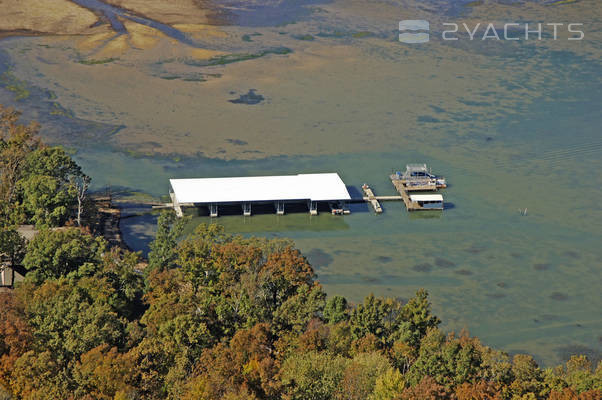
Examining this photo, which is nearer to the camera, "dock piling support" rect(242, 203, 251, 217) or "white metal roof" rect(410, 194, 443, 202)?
"dock piling support" rect(242, 203, 251, 217)

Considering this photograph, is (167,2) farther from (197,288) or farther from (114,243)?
(197,288)

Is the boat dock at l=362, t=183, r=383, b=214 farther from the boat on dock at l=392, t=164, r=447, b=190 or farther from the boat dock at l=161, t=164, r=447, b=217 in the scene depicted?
the boat on dock at l=392, t=164, r=447, b=190

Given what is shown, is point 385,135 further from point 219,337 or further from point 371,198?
point 219,337

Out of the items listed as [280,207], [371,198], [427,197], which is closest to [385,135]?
[371,198]

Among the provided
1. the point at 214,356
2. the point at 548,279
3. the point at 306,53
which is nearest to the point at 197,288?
the point at 214,356

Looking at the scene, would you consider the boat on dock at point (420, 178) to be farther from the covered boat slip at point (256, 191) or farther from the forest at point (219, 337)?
the forest at point (219, 337)

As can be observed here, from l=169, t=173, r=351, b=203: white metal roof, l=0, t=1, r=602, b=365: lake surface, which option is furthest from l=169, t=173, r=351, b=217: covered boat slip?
l=0, t=1, r=602, b=365: lake surface
